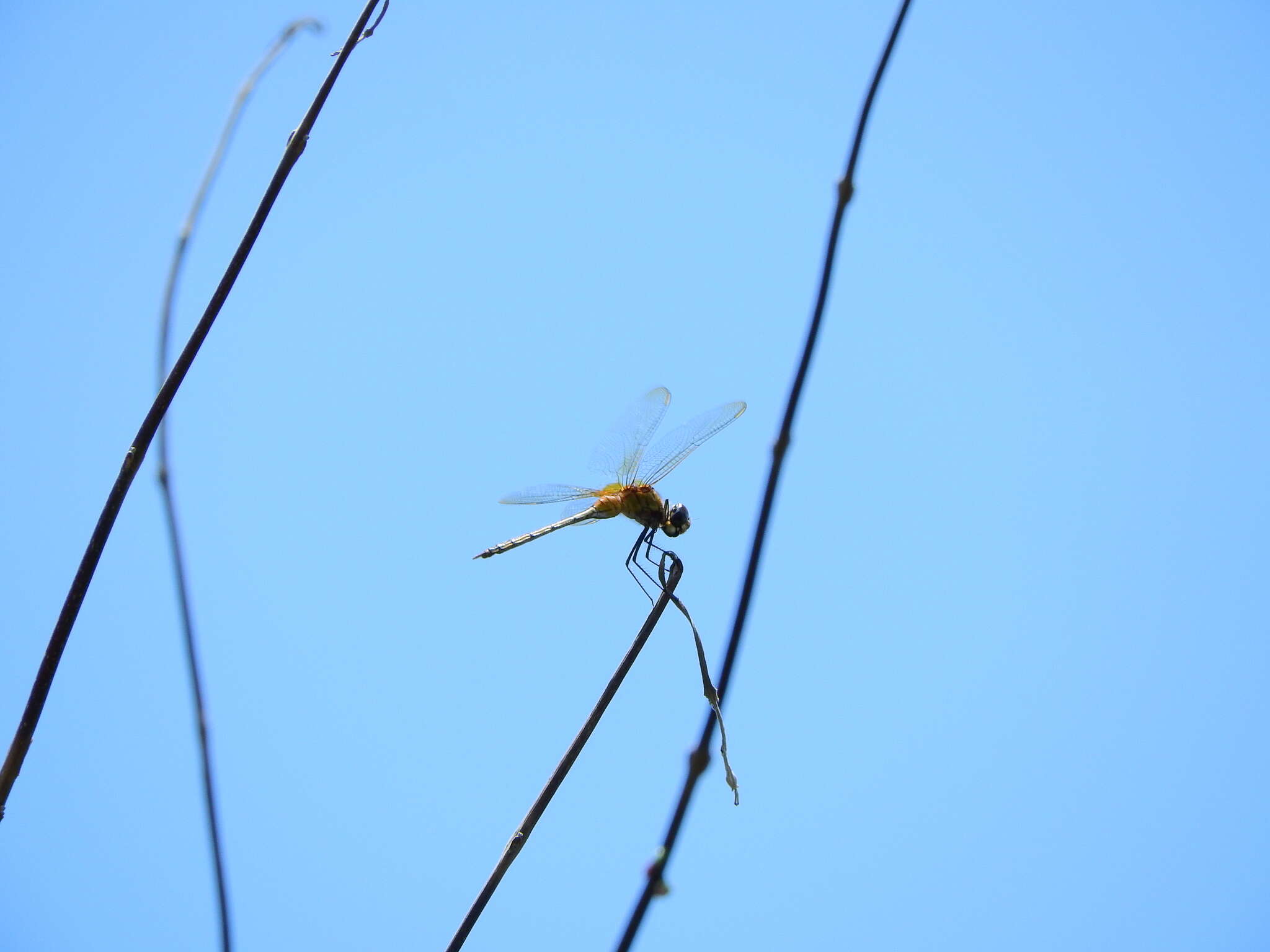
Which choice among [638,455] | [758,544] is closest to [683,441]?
[638,455]

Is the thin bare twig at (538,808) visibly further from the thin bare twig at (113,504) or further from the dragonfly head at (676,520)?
the dragonfly head at (676,520)

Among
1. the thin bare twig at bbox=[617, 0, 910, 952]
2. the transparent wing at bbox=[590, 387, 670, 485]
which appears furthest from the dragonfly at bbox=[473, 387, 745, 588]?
the thin bare twig at bbox=[617, 0, 910, 952]

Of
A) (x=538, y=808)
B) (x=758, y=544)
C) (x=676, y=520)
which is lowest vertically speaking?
(x=538, y=808)

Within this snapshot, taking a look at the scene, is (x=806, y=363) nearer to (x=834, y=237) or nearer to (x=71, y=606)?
(x=834, y=237)

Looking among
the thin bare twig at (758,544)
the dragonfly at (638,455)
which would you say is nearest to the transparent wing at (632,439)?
the dragonfly at (638,455)

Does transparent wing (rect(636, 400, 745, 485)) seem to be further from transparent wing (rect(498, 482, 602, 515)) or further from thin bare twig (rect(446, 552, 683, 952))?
thin bare twig (rect(446, 552, 683, 952))

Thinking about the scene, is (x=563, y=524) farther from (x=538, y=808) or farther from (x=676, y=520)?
(x=538, y=808)
